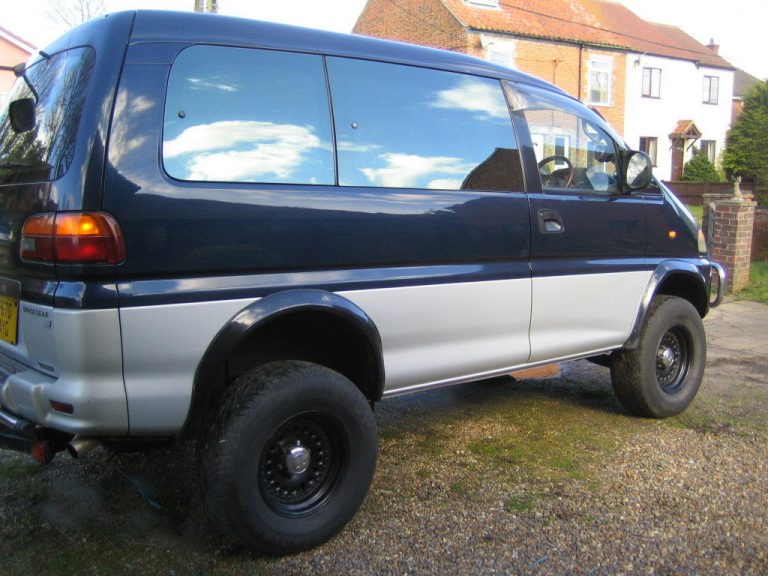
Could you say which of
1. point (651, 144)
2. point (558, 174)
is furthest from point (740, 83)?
point (558, 174)

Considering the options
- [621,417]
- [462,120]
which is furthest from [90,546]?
[621,417]

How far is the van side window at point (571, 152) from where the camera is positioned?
12.6 ft

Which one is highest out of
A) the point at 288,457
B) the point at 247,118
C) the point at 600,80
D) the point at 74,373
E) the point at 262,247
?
the point at 600,80

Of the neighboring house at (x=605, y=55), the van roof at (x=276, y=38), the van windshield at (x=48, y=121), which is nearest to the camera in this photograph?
the van windshield at (x=48, y=121)

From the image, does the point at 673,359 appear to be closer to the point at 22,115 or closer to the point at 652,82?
the point at 22,115

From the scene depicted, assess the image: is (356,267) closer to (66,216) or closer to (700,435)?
(66,216)

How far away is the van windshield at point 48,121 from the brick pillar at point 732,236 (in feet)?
27.3

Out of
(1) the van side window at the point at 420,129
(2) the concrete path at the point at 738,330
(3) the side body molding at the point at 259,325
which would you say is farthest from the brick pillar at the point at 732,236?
(3) the side body molding at the point at 259,325

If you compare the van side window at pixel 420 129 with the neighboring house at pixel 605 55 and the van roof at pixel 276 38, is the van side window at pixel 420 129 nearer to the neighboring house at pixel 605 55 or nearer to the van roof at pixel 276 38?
the van roof at pixel 276 38

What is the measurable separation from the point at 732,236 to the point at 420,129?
23.3 ft

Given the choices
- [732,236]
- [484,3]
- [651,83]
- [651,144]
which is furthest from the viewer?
[651,144]

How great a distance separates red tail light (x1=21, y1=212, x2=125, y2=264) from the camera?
2.38 m

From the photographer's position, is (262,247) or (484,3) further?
(484,3)

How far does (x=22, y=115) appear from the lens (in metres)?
2.90
